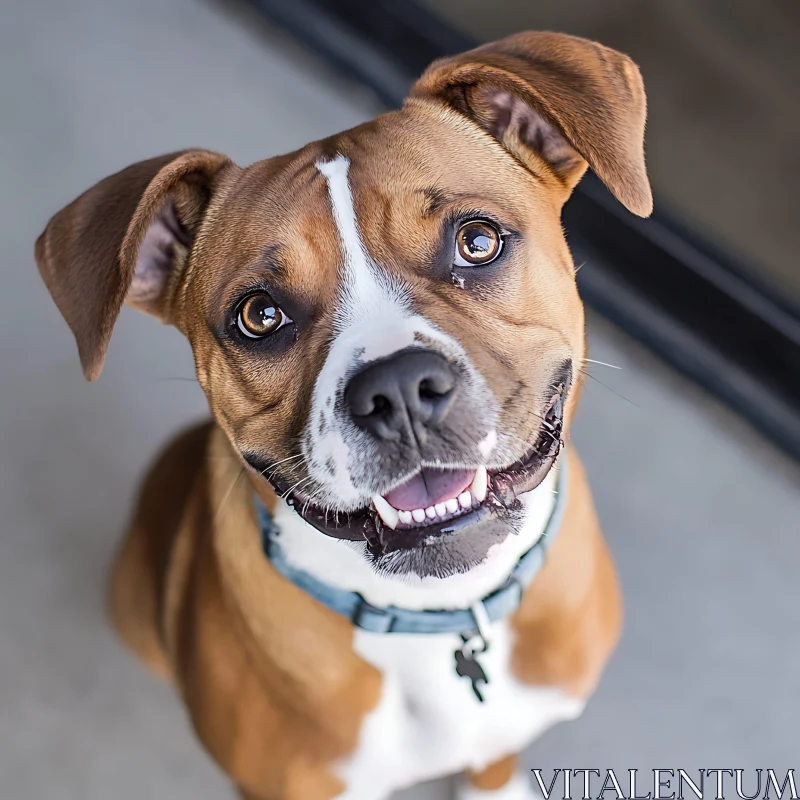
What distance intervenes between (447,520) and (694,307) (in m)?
1.97

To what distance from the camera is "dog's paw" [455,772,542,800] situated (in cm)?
248

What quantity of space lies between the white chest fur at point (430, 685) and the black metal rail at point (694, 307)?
1.41 metres

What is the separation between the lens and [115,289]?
1.65 meters

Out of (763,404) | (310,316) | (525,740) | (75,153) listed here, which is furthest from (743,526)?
(75,153)

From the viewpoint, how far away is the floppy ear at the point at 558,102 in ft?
5.15

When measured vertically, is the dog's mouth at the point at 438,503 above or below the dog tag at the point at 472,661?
above

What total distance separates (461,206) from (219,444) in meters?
0.76

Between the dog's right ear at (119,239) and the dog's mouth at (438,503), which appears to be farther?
the dog's right ear at (119,239)

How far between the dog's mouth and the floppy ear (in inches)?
16.9

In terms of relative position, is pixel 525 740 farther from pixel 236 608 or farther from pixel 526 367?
pixel 526 367

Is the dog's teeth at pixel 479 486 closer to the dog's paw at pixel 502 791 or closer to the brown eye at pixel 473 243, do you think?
the brown eye at pixel 473 243

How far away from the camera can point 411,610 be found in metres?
1.79

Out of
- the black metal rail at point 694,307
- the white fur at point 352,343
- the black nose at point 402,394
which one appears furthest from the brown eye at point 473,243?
the black metal rail at point 694,307

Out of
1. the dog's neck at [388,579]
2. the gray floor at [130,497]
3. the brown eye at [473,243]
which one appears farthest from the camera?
the gray floor at [130,497]
